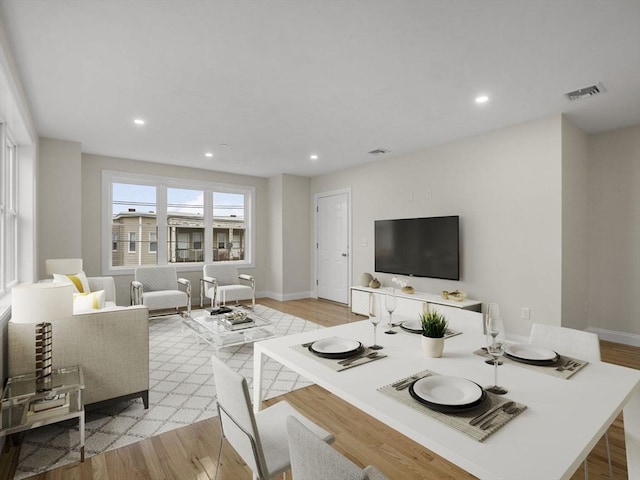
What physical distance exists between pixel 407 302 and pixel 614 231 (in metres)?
2.59

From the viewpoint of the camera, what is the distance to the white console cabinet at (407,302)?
4.11 m

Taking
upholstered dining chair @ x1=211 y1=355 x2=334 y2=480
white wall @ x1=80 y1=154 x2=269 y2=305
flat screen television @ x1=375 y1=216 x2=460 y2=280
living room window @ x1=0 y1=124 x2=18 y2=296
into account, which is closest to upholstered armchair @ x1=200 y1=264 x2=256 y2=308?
white wall @ x1=80 y1=154 x2=269 y2=305

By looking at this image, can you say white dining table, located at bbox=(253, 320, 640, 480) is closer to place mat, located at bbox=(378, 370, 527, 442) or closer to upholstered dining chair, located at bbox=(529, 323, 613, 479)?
place mat, located at bbox=(378, 370, 527, 442)

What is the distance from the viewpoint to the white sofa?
6.83 ft

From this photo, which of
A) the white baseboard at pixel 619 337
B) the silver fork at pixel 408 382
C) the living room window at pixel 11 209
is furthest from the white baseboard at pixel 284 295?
the silver fork at pixel 408 382

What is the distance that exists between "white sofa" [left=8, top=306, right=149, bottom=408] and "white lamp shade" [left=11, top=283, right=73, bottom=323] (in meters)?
0.21

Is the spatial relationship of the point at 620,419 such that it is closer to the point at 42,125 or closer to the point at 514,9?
the point at 514,9

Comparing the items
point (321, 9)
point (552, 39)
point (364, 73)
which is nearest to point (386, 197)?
point (364, 73)

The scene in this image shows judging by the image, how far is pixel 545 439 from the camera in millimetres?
908

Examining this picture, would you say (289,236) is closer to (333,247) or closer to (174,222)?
(333,247)

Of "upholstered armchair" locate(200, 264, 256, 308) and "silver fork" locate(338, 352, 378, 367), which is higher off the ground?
"silver fork" locate(338, 352, 378, 367)

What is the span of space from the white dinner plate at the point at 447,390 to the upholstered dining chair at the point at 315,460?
420 mm

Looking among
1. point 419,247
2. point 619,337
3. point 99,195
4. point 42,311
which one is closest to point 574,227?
point 619,337

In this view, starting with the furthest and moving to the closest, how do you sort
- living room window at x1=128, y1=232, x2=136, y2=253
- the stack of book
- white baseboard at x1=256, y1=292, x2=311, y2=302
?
1. white baseboard at x1=256, y1=292, x2=311, y2=302
2. living room window at x1=128, y1=232, x2=136, y2=253
3. the stack of book
